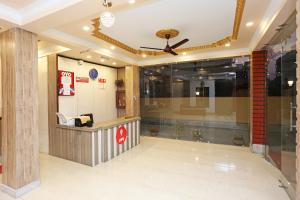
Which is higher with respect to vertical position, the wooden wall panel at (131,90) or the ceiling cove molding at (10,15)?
the ceiling cove molding at (10,15)

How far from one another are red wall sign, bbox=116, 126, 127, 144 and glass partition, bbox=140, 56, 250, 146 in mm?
2120

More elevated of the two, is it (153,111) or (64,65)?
(64,65)

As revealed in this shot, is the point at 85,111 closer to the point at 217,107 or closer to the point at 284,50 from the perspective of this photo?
the point at 217,107

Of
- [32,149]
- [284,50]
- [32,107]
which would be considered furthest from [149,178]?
[284,50]

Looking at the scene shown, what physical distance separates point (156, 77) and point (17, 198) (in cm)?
509

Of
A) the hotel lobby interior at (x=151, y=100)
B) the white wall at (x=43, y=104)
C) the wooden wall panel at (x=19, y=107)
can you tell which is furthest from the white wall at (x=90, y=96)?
the wooden wall panel at (x=19, y=107)

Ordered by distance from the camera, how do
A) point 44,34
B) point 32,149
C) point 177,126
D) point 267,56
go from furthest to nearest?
point 177,126, point 267,56, point 44,34, point 32,149

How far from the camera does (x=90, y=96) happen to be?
5648 millimetres

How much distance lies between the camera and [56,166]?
372 centimetres

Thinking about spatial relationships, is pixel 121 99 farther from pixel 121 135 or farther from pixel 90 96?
pixel 121 135

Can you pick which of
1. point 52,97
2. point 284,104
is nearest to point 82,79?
point 52,97

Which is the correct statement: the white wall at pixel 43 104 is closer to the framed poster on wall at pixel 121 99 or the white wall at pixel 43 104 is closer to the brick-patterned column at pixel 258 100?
the framed poster on wall at pixel 121 99

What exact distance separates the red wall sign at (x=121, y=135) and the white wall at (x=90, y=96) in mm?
1524

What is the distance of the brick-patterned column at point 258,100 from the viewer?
4.42 metres
